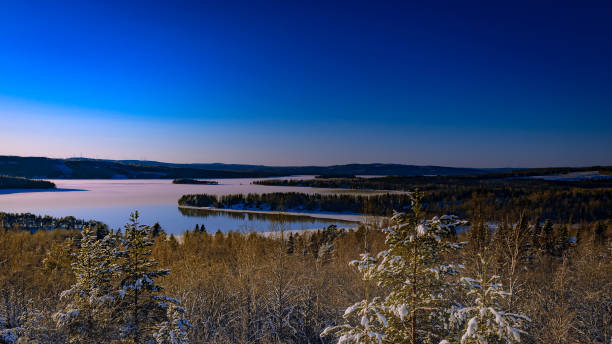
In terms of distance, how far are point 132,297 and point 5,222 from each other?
2945 cm

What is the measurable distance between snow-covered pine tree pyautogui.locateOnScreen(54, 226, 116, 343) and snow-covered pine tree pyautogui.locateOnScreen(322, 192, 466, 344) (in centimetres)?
412

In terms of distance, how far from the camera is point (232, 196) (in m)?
48.9

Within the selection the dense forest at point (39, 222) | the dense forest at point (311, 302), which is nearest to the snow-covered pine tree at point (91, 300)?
the dense forest at point (311, 302)

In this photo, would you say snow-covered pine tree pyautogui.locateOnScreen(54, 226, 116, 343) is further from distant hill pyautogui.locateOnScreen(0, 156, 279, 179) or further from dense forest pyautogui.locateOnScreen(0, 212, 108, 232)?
distant hill pyautogui.locateOnScreen(0, 156, 279, 179)

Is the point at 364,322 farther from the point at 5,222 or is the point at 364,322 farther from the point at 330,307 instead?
the point at 5,222

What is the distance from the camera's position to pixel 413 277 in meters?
3.25

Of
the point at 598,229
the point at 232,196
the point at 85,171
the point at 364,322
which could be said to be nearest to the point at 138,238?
the point at 364,322

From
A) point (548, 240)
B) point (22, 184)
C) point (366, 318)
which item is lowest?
point (548, 240)

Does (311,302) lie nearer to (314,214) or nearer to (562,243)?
(562,243)

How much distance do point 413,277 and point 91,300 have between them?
4.84 m

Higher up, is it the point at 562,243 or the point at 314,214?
the point at 562,243

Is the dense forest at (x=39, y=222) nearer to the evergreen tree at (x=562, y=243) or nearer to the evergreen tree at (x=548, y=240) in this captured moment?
the evergreen tree at (x=548, y=240)

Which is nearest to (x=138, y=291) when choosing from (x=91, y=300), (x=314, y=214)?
(x=91, y=300)

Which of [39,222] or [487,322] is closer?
[487,322]
